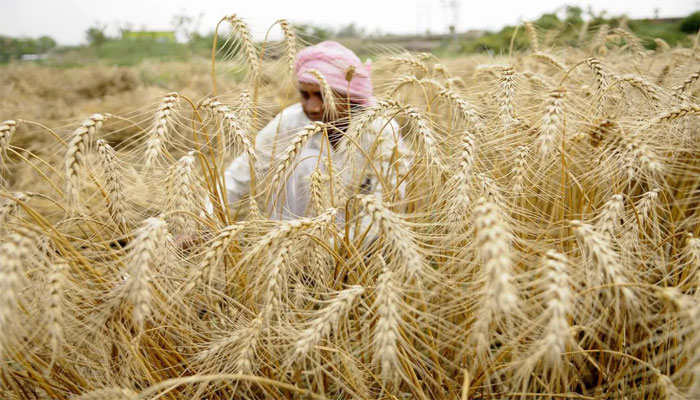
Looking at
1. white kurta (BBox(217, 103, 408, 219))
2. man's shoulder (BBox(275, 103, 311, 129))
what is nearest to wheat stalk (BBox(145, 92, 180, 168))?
white kurta (BBox(217, 103, 408, 219))

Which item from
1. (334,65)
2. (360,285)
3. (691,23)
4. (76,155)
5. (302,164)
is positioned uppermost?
(691,23)

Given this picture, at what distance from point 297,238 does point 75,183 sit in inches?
25.5

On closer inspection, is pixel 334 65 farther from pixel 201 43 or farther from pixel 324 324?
pixel 201 43

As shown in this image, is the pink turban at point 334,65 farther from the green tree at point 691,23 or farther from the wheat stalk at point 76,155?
the green tree at point 691,23

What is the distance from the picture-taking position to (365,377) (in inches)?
52.6

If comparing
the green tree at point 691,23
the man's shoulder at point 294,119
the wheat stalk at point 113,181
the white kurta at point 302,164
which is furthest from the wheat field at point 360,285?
the green tree at point 691,23

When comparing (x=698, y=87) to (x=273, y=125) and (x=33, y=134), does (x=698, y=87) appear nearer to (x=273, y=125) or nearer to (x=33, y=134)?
(x=273, y=125)

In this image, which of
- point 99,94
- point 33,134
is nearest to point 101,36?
point 99,94

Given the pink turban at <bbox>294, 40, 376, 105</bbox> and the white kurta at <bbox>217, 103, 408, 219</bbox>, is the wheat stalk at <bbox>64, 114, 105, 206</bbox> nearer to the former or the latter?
the white kurta at <bbox>217, 103, 408, 219</bbox>

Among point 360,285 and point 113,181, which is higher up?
point 113,181

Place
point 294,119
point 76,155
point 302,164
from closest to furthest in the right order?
point 76,155 → point 302,164 → point 294,119

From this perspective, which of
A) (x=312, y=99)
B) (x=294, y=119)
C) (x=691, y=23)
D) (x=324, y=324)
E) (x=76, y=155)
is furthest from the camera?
(x=691, y=23)

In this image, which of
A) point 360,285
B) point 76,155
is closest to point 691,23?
point 360,285

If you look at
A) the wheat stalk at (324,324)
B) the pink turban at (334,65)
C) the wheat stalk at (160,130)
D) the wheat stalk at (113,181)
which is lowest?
the wheat stalk at (324,324)
